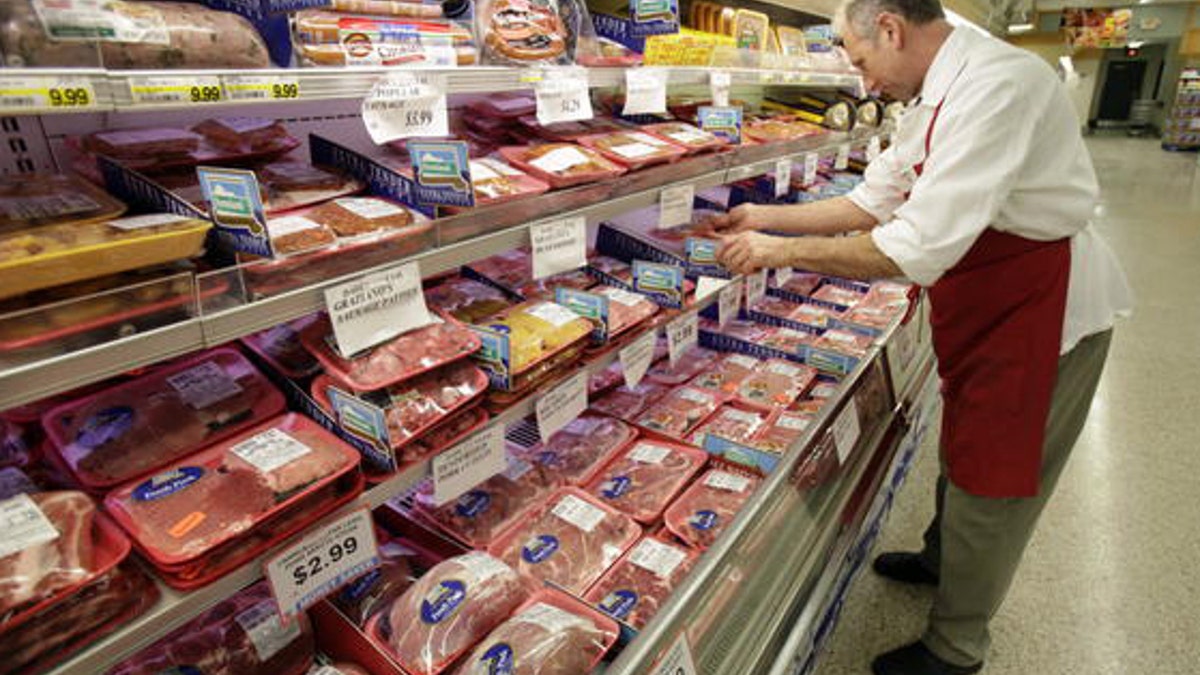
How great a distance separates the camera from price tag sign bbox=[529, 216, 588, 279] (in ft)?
4.74

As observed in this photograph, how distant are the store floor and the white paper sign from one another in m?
1.75

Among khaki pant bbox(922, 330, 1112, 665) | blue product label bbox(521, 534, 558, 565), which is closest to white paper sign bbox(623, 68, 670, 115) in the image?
blue product label bbox(521, 534, 558, 565)

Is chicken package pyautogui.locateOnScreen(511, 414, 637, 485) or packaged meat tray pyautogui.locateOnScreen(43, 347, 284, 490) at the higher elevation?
packaged meat tray pyautogui.locateOnScreen(43, 347, 284, 490)

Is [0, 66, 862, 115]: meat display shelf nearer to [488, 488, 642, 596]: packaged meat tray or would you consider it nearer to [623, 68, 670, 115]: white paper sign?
[623, 68, 670, 115]: white paper sign

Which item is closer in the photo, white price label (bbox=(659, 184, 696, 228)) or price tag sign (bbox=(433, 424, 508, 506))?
price tag sign (bbox=(433, 424, 508, 506))

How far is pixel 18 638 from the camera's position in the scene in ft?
2.49

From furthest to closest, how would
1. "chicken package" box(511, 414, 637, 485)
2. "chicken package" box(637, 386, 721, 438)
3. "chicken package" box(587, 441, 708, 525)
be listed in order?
"chicken package" box(637, 386, 721, 438)
"chicken package" box(511, 414, 637, 485)
"chicken package" box(587, 441, 708, 525)

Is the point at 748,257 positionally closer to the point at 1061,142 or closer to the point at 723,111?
the point at 723,111

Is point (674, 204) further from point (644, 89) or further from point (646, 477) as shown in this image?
point (646, 477)

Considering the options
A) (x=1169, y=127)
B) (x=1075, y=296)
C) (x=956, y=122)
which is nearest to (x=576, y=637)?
(x=956, y=122)

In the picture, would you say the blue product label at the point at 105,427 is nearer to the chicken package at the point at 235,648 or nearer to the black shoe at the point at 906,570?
the chicken package at the point at 235,648

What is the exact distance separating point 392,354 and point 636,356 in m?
0.69

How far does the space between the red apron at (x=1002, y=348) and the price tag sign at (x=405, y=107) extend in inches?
46.4

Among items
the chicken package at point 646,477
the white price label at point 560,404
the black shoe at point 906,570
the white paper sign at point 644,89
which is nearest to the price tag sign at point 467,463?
the white price label at point 560,404
